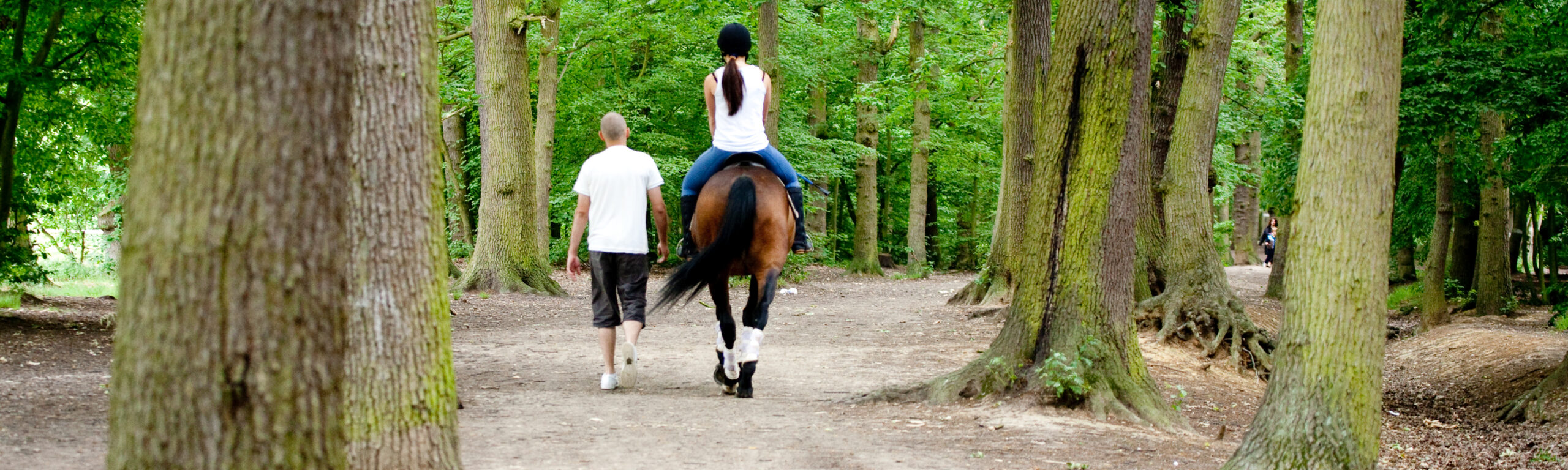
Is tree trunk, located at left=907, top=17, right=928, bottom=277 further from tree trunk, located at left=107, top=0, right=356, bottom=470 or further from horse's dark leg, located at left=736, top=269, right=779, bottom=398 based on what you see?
tree trunk, located at left=107, top=0, right=356, bottom=470

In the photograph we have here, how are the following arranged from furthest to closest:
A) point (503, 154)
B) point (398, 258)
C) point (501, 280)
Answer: point (501, 280) < point (503, 154) < point (398, 258)

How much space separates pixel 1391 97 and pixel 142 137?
476 cm

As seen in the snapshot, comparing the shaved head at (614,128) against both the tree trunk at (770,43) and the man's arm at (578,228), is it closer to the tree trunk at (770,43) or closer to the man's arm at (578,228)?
the man's arm at (578,228)

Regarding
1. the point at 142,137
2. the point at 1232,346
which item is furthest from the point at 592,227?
the point at 1232,346

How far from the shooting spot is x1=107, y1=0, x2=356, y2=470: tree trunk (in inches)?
85.8

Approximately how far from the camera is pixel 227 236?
2.17 meters

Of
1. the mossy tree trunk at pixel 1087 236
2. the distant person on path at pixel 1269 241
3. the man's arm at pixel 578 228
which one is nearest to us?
the mossy tree trunk at pixel 1087 236

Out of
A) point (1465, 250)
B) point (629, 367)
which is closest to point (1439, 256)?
point (1465, 250)

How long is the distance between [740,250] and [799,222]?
0.62 metres

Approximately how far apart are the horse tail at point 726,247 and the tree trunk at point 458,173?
17804 millimetres

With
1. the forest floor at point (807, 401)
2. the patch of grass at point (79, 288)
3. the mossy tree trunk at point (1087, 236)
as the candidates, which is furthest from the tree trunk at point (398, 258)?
the patch of grass at point (79, 288)

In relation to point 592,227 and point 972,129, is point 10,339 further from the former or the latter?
point 972,129

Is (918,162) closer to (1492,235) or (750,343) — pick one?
(1492,235)

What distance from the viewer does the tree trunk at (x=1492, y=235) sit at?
15.1 meters
